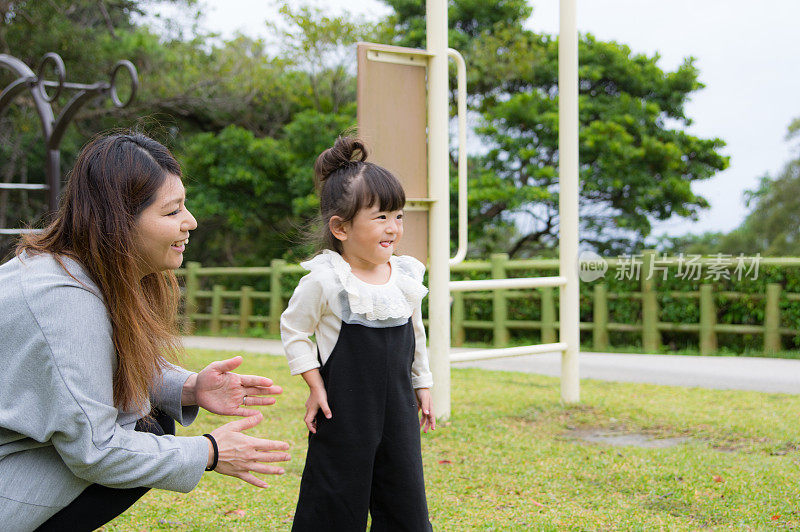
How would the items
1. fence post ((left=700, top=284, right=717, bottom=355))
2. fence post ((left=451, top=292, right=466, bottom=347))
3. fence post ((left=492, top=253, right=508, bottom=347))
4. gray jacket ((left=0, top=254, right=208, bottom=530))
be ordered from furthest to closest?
fence post ((left=451, top=292, right=466, bottom=347)), fence post ((left=492, top=253, right=508, bottom=347)), fence post ((left=700, top=284, right=717, bottom=355)), gray jacket ((left=0, top=254, right=208, bottom=530))

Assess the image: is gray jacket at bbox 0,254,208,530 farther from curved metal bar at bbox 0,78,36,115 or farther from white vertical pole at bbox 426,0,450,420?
curved metal bar at bbox 0,78,36,115

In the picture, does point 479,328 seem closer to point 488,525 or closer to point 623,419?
point 623,419

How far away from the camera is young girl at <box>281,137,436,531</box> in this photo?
2150 millimetres

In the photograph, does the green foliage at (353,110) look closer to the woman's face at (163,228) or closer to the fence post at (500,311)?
the fence post at (500,311)

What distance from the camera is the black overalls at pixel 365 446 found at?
2141 millimetres

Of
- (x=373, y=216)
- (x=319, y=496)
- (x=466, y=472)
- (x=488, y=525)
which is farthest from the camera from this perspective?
(x=466, y=472)

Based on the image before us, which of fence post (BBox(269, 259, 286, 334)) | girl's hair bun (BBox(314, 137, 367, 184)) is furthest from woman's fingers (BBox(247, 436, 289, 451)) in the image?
fence post (BBox(269, 259, 286, 334))

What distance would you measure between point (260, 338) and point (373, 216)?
9525 mm

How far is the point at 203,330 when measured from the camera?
13406 mm


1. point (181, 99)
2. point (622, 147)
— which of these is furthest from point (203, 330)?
point (622, 147)

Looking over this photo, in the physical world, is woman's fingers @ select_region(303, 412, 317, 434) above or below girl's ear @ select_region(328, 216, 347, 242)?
below

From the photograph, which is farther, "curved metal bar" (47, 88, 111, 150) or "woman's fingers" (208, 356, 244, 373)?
"curved metal bar" (47, 88, 111, 150)

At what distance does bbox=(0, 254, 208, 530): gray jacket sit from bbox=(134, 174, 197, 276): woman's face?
0.52 feet

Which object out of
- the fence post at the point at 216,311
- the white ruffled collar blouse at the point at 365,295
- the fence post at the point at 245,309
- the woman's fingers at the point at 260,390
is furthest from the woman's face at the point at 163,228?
the fence post at the point at 216,311
